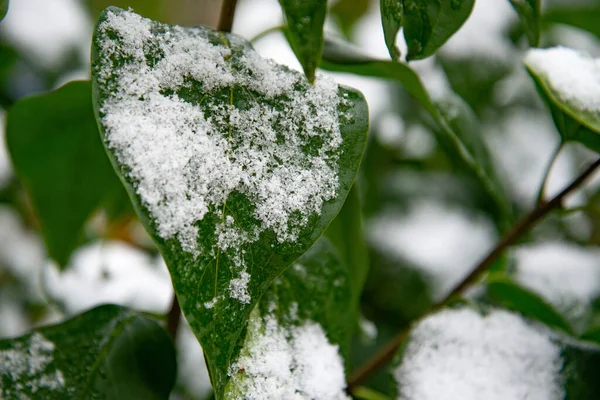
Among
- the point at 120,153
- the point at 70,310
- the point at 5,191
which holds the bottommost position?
the point at 5,191

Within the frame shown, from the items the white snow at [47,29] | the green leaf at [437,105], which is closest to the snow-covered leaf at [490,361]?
the green leaf at [437,105]

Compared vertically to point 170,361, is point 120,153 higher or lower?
higher

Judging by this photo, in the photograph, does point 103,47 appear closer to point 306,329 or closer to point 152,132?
point 152,132

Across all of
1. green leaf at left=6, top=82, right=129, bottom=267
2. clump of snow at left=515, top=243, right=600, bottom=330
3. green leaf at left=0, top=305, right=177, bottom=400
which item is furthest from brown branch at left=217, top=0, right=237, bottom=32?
clump of snow at left=515, top=243, right=600, bottom=330

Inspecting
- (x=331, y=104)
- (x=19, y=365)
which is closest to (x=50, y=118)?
(x=19, y=365)

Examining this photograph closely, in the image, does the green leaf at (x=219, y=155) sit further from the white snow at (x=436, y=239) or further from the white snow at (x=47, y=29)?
the white snow at (x=47, y=29)

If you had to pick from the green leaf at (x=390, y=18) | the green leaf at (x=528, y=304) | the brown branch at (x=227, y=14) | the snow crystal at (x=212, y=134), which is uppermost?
the green leaf at (x=390, y=18)
